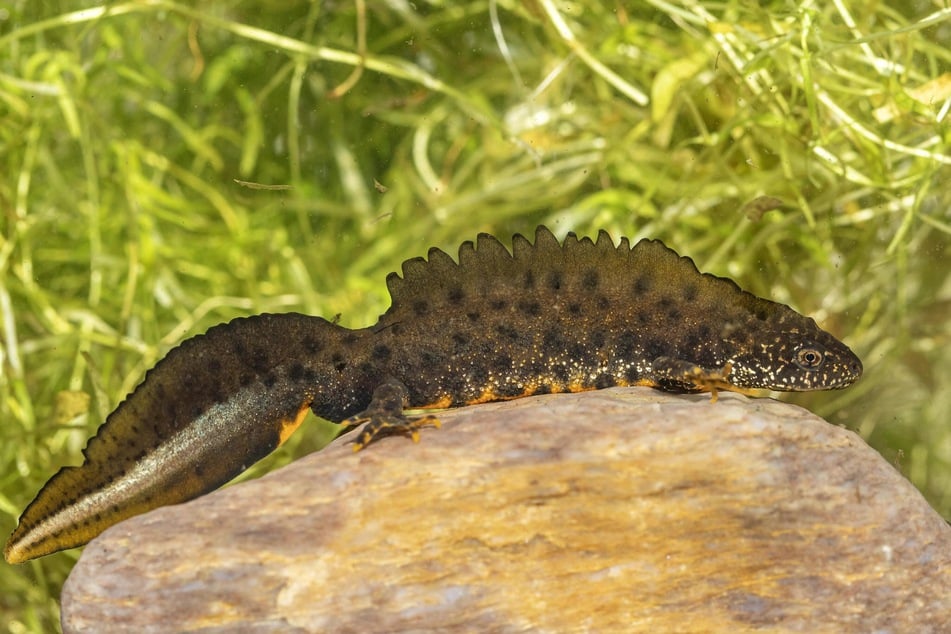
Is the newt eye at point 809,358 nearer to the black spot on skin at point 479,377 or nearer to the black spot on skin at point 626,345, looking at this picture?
the black spot on skin at point 626,345

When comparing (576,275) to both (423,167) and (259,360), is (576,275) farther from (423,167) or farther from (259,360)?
(423,167)

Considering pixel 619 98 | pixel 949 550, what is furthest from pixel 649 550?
pixel 619 98

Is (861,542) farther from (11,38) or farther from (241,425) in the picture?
(11,38)

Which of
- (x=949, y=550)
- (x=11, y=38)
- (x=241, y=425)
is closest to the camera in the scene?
(x=949, y=550)

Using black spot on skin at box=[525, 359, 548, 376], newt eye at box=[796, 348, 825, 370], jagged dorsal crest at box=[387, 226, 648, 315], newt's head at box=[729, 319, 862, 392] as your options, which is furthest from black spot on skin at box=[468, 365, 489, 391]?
newt eye at box=[796, 348, 825, 370]

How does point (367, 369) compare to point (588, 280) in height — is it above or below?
below

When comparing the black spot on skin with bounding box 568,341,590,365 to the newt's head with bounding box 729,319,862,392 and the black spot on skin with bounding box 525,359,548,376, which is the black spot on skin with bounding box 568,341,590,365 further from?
the newt's head with bounding box 729,319,862,392

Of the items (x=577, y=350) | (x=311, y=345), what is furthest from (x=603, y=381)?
(x=311, y=345)

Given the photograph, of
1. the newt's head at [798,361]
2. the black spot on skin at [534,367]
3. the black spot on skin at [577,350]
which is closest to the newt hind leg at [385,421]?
the black spot on skin at [534,367]
